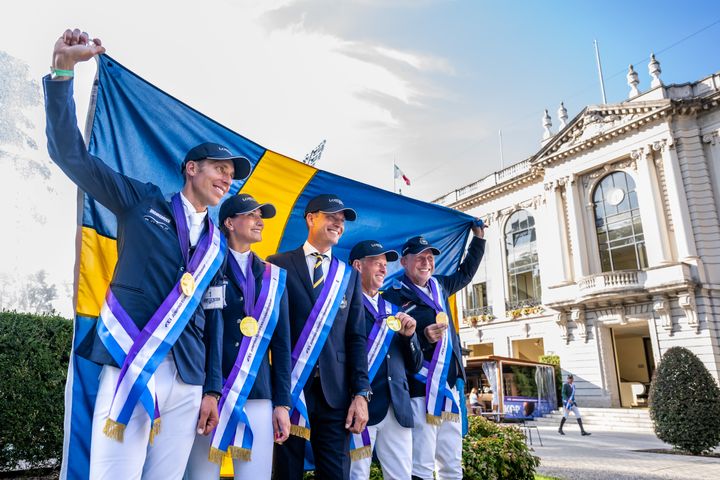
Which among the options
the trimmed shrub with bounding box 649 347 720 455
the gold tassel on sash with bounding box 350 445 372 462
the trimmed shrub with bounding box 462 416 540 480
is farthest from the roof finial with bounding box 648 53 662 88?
the gold tassel on sash with bounding box 350 445 372 462

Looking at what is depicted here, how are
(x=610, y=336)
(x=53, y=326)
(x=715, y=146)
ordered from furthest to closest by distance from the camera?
(x=610, y=336), (x=715, y=146), (x=53, y=326)

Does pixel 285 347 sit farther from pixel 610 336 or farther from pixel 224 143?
pixel 610 336

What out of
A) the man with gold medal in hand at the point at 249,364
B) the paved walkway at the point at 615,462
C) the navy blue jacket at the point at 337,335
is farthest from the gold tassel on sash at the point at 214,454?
the paved walkway at the point at 615,462

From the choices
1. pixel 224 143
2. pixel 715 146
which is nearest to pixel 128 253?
pixel 224 143

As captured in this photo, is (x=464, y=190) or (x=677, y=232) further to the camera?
(x=464, y=190)

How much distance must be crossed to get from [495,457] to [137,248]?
532cm

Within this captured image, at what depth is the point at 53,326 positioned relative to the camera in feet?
A: 19.7

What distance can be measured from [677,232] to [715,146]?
15.4 feet

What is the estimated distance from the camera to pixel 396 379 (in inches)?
161

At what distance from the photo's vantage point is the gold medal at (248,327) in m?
2.99

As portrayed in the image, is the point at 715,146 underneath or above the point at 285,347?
above

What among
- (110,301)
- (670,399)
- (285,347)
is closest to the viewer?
(110,301)

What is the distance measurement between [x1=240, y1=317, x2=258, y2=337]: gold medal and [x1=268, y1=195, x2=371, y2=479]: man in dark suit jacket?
0.50 m

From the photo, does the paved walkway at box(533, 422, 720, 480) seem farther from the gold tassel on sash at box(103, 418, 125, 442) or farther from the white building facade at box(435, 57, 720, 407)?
the white building facade at box(435, 57, 720, 407)
